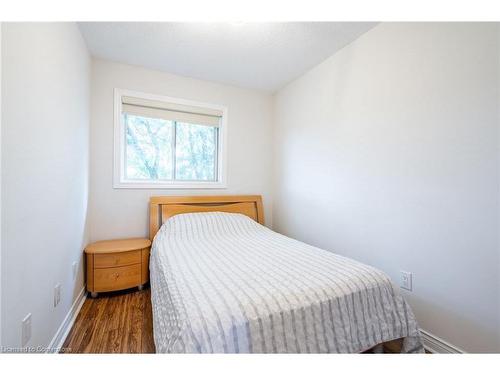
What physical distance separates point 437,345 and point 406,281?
0.37 m

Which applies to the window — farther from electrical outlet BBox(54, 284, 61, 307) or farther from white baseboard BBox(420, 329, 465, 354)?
white baseboard BBox(420, 329, 465, 354)

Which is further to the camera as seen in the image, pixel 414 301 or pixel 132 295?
pixel 132 295

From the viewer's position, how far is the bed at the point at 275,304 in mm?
812

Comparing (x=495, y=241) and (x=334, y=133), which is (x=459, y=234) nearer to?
(x=495, y=241)

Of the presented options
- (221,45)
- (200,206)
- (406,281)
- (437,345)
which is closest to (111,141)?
(200,206)

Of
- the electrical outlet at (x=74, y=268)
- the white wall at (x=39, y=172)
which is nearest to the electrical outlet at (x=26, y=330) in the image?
the white wall at (x=39, y=172)

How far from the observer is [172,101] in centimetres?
247

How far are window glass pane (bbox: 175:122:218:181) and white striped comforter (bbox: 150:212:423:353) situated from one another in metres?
1.37

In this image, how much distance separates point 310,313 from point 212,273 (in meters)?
0.54

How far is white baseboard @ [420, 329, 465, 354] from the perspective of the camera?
4.23ft

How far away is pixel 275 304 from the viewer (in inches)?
35.5

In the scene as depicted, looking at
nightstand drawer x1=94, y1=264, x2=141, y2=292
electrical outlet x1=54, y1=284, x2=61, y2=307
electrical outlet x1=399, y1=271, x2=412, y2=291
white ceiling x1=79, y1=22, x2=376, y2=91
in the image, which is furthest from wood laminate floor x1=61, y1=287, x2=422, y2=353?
white ceiling x1=79, y1=22, x2=376, y2=91

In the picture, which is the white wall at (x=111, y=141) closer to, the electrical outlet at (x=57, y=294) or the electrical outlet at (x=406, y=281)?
the electrical outlet at (x=57, y=294)
